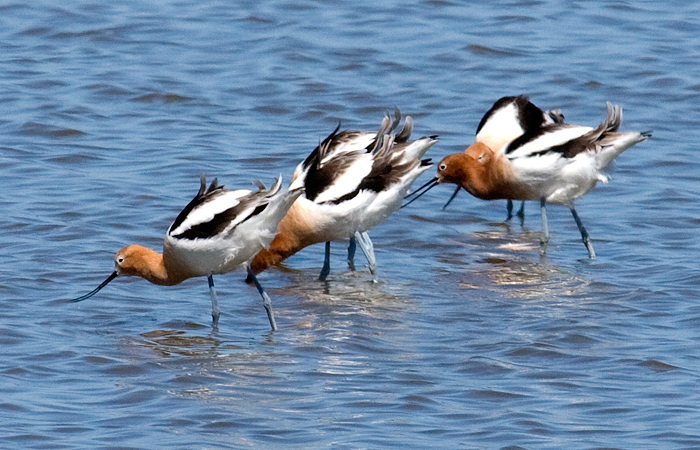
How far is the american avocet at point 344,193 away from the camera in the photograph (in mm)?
9453

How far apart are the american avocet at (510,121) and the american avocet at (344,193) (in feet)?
6.06

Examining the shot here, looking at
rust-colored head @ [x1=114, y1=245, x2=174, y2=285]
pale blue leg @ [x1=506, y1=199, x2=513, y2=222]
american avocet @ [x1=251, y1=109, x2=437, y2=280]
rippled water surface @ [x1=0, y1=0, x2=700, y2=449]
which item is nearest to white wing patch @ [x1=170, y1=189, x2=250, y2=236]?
rust-colored head @ [x1=114, y1=245, x2=174, y2=285]

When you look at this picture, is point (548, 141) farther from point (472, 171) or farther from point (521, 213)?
point (521, 213)

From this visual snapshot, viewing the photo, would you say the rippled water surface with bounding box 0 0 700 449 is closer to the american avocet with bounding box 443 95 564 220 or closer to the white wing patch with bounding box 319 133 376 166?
the american avocet with bounding box 443 95 564 220

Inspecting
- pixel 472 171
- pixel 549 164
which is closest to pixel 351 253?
pixel 472 171

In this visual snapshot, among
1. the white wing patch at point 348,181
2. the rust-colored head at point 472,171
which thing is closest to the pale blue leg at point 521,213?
the rust-colored head at point 472,171

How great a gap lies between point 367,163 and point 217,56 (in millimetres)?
6790

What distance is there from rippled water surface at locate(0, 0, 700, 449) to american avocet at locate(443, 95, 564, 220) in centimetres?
71

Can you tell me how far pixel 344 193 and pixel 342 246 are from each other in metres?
1.72

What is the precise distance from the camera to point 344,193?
9.44 meters

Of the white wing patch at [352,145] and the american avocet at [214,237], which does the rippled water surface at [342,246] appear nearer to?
the american avocet at [214,237]

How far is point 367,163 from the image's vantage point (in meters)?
9.62

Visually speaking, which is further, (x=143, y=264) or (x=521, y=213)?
(x=521, y=213)

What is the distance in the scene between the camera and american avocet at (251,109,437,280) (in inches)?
372
